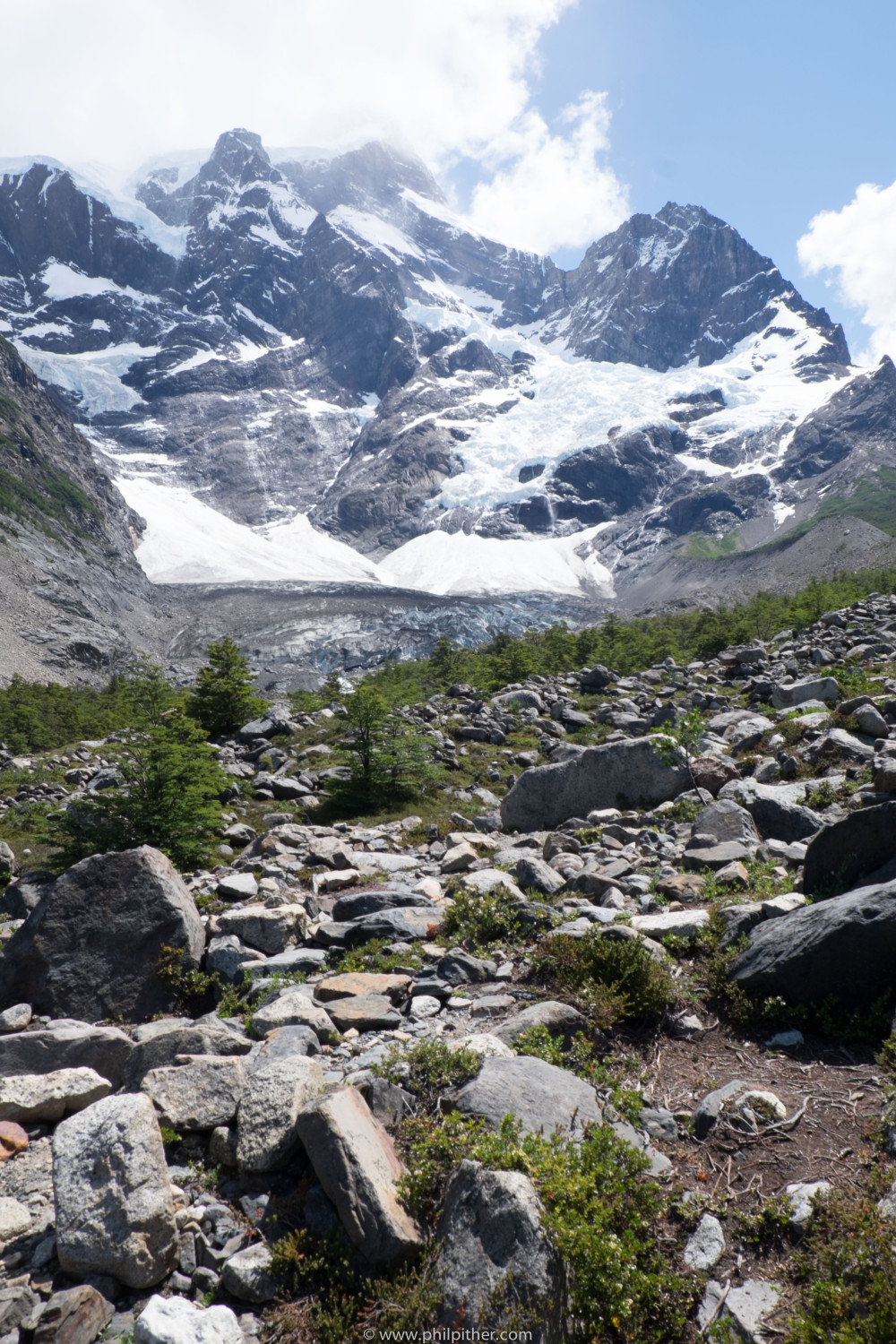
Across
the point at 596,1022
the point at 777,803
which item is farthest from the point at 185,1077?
the point at 777,803

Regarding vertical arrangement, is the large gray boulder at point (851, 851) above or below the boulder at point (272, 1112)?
above

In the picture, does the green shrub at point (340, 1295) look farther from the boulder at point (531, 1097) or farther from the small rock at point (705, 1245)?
the small rock at point (705, 1245)

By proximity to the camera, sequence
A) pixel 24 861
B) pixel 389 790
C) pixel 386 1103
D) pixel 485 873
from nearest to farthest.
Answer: pixel 386 1103
pixel 485 873
pixel 24 861
pixel 389 790

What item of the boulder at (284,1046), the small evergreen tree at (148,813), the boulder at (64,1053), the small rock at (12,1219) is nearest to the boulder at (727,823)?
the boulder at (284,1046)

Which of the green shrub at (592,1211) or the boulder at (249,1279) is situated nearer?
the green shrub at (592,1211)

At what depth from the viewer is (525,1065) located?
192 inches

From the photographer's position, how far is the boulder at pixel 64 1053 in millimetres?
5473

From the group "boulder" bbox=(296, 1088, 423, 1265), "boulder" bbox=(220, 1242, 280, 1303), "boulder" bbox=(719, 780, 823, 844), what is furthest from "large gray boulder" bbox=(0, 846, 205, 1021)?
"boulder" bbox=(719, 780, 823, 844)

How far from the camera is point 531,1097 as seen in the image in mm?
4594

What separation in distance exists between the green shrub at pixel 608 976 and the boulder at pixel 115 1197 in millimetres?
3382

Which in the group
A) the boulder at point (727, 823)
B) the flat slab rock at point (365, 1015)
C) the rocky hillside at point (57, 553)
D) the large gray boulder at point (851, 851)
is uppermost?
the rocky hillside at point (57, 553)

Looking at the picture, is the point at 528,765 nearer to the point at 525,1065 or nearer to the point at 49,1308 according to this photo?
the point at 525,1065

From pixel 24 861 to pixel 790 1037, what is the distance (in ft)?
46.2

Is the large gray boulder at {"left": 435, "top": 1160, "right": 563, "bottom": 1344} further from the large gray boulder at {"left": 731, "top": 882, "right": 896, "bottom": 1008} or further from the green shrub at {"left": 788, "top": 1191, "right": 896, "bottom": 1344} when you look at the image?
the large gray boulder at {"left": 731, "top": 882, "right": 896, "bottom": 1008}
